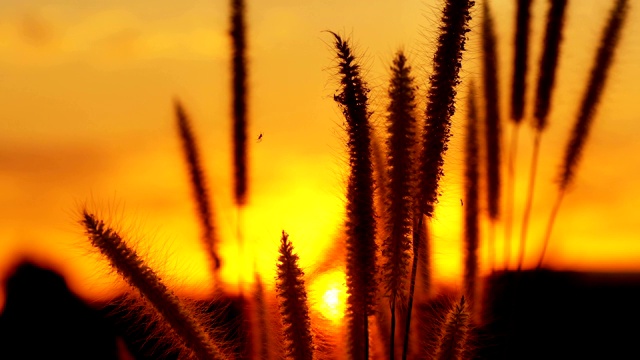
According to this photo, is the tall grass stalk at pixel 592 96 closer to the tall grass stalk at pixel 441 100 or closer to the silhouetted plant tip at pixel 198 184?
the tall grass stalk at pixel 441 100

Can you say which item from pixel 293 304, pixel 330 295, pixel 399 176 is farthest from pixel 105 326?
pixel 399 176

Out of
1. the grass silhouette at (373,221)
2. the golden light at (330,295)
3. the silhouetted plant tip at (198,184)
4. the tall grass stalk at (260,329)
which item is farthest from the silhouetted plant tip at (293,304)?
the silhouetted plant tip at (198,184)

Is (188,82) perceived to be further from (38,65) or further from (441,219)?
(441,219)

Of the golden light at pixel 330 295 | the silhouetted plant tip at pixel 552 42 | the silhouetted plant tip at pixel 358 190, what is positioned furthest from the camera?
the silhouetted plant tip at pixel 552 42

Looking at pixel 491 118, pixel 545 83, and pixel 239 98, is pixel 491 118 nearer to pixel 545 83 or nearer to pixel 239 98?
pixel 545 83

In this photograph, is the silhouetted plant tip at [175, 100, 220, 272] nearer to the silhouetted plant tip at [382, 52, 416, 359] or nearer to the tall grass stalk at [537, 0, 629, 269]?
the silhouetted plant tip at [382, 52, 416, 359]

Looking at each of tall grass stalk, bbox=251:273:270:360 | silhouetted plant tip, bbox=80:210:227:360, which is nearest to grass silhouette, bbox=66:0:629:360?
silhouetted plant tip, bbox=80:210:227:360

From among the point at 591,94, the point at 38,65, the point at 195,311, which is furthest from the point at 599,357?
the point at 38,65
